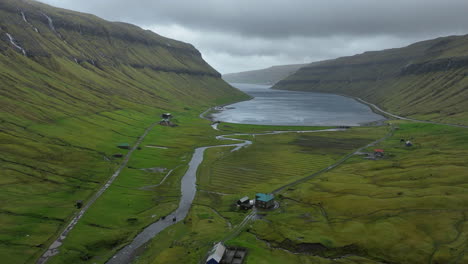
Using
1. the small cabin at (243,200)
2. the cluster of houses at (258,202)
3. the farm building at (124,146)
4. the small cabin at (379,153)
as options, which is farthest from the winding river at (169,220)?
the small cabin at (379,153)

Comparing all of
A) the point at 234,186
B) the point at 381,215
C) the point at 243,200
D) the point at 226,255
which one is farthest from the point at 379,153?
the point at 226,255

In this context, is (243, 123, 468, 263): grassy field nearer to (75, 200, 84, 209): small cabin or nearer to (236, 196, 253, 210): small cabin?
(236, 196, 253, 210): small cabin

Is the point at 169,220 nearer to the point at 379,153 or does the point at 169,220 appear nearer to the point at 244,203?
the point at 244,203

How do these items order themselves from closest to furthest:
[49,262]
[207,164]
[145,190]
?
1. [49,262]
2. [145,190]
3. [207,164]

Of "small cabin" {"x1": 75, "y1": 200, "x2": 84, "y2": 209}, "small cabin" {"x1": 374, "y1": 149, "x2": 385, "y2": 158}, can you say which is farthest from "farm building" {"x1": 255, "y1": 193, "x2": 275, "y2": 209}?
"small cabin" {"x1": 374, "y1": 149, "x2": 385, "y2": 158}

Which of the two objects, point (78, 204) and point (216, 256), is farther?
point (78, 204)

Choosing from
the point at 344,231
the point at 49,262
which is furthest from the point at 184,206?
the point at 344,231

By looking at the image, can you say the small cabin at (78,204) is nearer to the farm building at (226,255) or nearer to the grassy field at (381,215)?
the farm building at (226,255)

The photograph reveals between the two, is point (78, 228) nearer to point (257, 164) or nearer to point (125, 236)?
point (125, 236)
